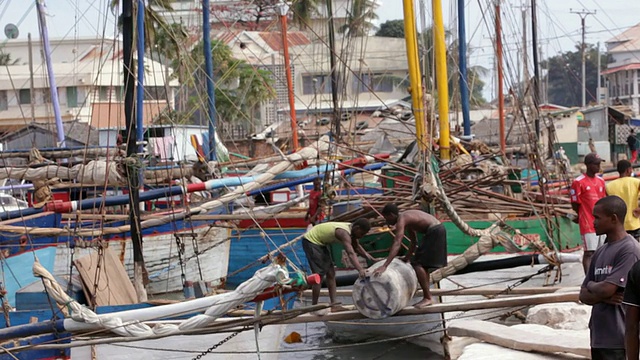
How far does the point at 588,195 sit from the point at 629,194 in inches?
18.7

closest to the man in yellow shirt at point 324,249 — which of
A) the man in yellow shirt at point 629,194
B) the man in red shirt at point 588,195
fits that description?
the man in red shirt at point 588,195

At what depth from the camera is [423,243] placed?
33.9 ft

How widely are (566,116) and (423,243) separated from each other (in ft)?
148

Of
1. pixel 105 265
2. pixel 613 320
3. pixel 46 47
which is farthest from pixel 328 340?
pixel 46 47

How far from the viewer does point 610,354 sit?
20.7 feet

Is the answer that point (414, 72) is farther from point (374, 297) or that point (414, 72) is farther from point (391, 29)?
point (391, 29)

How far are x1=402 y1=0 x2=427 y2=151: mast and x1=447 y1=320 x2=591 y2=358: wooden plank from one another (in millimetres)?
2624

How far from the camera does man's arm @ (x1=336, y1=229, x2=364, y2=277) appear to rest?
31.3 feet

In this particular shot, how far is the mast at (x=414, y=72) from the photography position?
13.2 metres

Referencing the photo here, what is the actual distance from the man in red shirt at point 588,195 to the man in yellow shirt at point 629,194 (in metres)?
0.19

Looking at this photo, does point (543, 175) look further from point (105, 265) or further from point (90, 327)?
point (90, 327)

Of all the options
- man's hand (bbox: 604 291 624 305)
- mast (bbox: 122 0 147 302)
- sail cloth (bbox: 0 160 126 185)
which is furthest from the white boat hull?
→ man's hand (bbox: 604 291 624 305)

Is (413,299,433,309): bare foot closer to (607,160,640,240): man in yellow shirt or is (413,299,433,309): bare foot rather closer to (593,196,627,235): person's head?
(607,160,640,240): man in yellow shirt

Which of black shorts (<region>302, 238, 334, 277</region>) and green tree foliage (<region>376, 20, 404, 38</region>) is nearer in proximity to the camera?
black shorts (<region>302, 238, 334, 277</region>)
